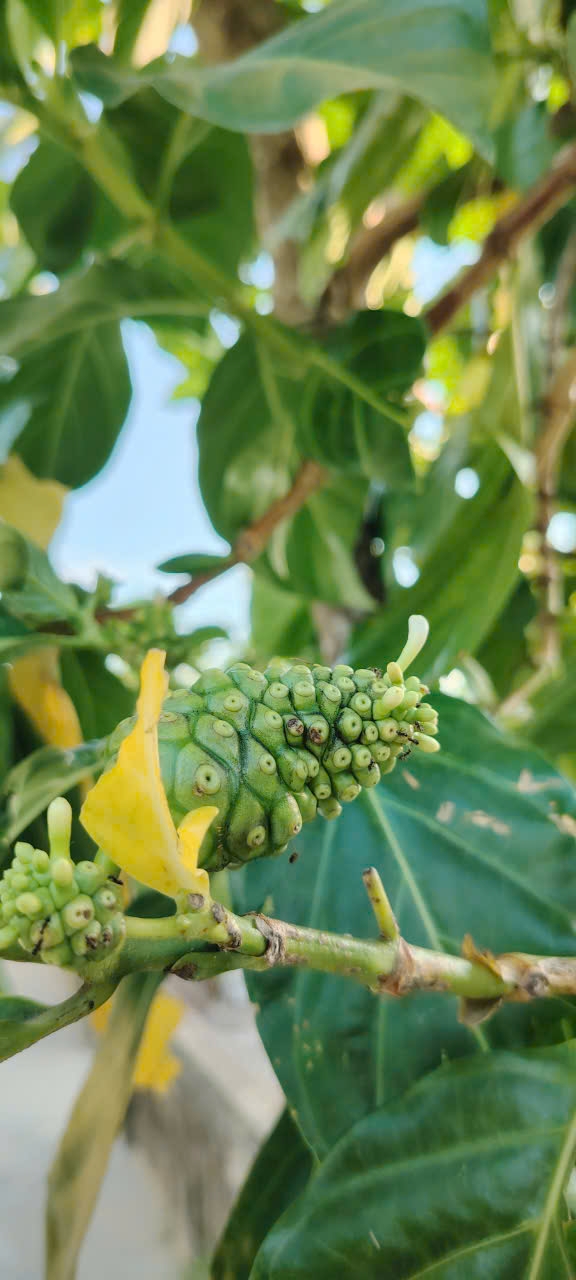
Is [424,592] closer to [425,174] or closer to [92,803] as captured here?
[92,803]

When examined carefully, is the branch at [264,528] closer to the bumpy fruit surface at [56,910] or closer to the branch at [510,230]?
the branch at [510,230]

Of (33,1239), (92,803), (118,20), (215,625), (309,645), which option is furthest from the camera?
(33,1239)

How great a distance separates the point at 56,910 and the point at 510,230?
1.45 ft

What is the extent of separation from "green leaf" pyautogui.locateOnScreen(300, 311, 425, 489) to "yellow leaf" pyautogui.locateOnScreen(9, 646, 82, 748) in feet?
0.58

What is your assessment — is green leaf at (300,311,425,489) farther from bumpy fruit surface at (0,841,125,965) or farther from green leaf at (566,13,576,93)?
bumpy fruit surface at (0,841,125,965)

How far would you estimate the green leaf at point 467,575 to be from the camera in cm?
42

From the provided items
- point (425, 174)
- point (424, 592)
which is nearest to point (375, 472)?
point (424, 592)

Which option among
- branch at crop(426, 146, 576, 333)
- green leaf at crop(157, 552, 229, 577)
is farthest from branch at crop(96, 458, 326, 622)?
branch at crop(426, 146, 576, 333)

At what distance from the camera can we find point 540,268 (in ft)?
2.02

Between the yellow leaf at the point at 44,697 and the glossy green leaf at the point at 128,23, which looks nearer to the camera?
the yellow leaf at the point at 44,697

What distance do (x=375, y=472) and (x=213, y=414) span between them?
4.8 inches

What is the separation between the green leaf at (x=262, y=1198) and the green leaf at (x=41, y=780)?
0.52ft

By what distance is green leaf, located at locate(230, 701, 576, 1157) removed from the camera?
30 centimetres

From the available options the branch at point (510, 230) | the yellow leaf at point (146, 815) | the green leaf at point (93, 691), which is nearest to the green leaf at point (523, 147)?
the branch at point (510, 230)
